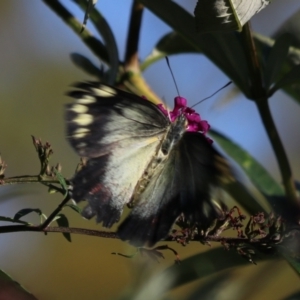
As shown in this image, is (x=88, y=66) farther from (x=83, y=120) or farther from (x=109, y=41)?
(x=83, y=120)

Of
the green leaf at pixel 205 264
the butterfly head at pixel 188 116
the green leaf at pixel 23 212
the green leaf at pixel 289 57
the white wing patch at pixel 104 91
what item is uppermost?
the white wing patch at pixel 104 91

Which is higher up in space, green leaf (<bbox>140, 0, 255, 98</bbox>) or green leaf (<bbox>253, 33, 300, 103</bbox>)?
green leaf (<bbox>140, 0, 255, 98</bbox>)

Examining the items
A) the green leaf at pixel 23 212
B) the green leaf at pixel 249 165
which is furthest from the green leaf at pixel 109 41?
the green leaf at pixel 23 212

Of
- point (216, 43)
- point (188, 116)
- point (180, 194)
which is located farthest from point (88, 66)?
point (180, 194)

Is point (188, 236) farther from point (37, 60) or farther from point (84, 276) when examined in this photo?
point (37, 60)

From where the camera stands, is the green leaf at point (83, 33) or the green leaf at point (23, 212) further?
the green leaf at point (83, 33)

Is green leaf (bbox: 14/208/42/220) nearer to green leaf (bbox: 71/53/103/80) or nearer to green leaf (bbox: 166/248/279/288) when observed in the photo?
green leaf (bbox: 166/248/279/288)

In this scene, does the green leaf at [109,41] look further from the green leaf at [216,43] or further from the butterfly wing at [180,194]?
the butterfly wing at [180,194]

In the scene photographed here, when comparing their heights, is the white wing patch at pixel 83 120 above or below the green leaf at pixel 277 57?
above

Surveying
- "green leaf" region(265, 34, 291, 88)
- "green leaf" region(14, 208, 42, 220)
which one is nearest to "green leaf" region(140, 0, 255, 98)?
"green leaf" region(265, 34, 291, 88)
